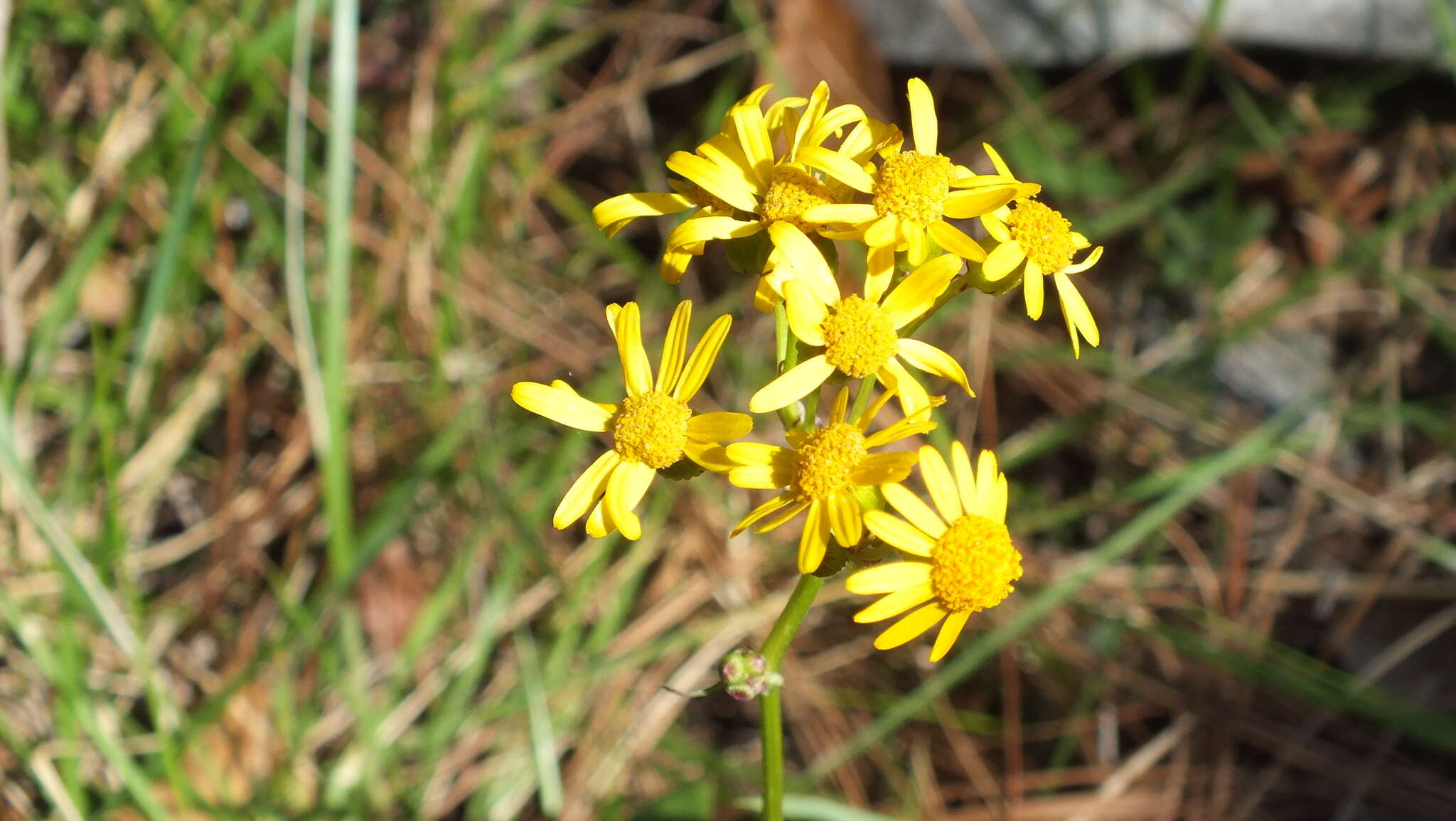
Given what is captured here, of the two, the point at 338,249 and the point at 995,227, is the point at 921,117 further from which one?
the point at 338,249

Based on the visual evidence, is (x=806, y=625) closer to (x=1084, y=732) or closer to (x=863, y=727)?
(x=863, y=727)

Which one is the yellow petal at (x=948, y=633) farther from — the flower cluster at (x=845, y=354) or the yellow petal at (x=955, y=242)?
the yellow petal at (x=955, y=242)

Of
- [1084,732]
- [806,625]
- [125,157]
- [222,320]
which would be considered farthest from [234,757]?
[1084,732]

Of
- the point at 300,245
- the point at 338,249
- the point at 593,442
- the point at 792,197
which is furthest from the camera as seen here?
the point at 593,442

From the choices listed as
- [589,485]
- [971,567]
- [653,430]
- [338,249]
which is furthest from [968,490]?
[338,249]

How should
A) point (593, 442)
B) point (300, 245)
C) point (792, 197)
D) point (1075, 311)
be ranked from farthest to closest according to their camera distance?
1. point (593, 442)
2. point (300, 245)
3. point (1075, 311)
4. point (792, 197)

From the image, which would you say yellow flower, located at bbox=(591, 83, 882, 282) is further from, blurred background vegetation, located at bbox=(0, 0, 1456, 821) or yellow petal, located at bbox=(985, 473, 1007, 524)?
blurred background vegetation, located at bbox=(0, 0, 1456, 821)

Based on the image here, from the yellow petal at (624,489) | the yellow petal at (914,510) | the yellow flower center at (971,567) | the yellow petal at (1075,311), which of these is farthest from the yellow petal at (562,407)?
the yellow petal at (1075,311)

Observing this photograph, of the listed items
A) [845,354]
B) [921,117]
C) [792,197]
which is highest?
[921,117]
